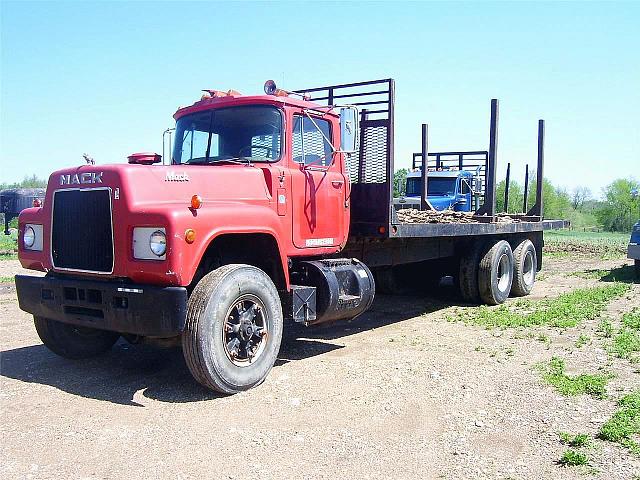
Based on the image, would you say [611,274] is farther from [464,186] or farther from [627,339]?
[627,339]

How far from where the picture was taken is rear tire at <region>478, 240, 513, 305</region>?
10367 mm

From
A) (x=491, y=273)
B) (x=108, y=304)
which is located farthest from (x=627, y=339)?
(x=108, y=304)

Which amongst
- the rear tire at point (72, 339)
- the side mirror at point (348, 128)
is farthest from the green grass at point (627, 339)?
the rear tire at point (72, 339)

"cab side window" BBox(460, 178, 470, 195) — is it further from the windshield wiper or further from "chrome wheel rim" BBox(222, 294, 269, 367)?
Answer: "chrome wheel rim" BBox(222, 294, 269, 367)

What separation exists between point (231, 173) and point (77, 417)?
2488 millimetres

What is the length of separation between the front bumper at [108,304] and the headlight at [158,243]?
0.30 metres

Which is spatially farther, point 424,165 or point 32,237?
point 424,165

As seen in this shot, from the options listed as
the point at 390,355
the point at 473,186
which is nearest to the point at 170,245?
the point at 390,355

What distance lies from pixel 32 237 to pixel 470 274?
692 centimetres

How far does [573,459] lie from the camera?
399 cm

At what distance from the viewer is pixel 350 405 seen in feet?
16.8

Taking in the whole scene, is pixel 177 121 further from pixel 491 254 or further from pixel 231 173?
pixel 491 254

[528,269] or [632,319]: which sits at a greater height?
[528,269]

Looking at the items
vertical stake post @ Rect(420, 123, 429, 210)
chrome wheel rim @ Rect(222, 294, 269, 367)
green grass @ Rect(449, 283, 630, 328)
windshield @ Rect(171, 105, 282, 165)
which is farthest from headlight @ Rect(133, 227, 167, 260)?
vertical stake post @ Rect(420, 123, 429, 210)
